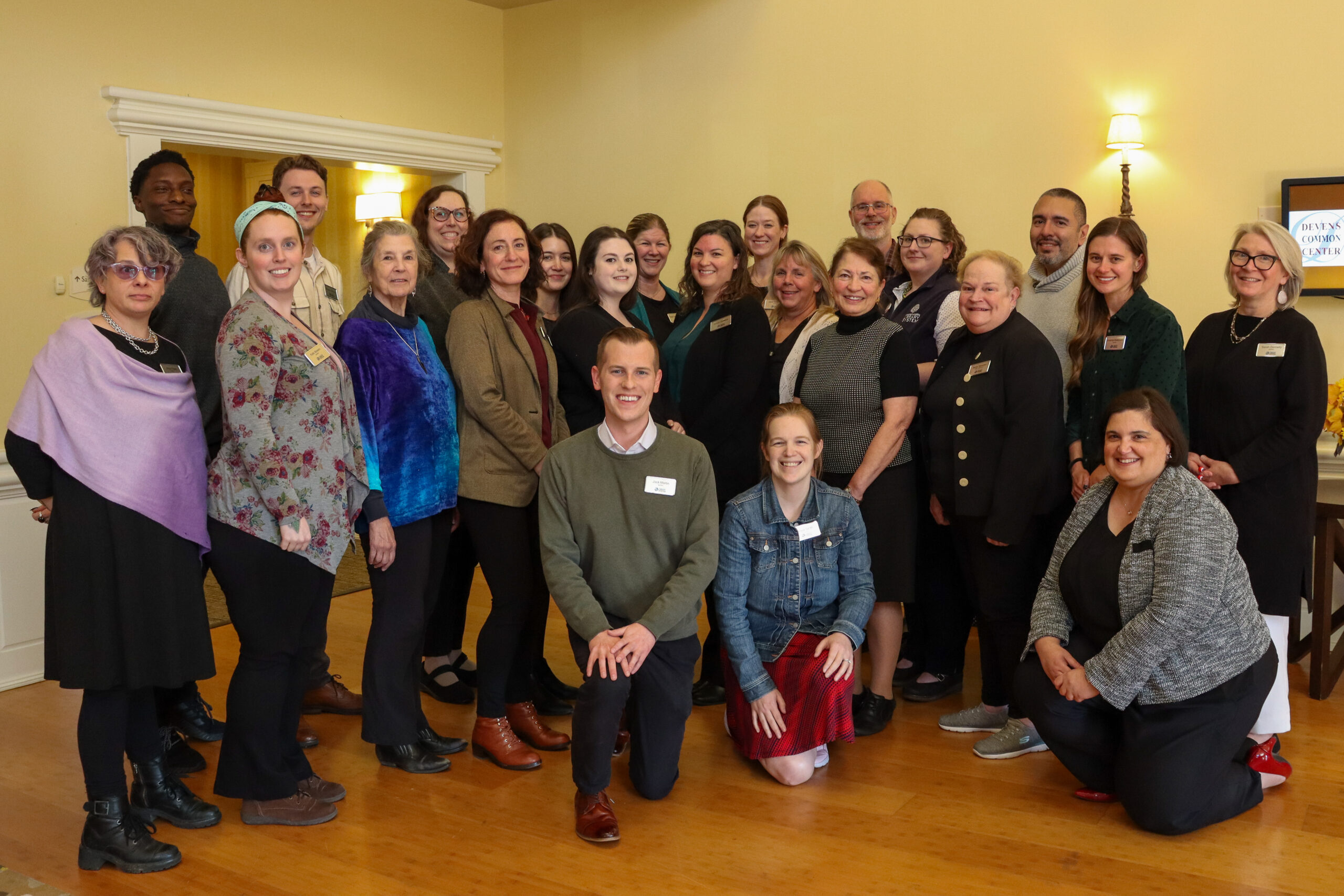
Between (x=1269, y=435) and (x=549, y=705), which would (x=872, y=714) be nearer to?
(x=549, y=705)

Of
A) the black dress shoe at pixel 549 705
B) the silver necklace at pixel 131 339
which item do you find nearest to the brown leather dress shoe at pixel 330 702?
the black dress shoe at pixel 549 705

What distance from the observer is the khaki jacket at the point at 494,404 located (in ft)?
10.4

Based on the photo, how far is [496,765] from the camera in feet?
10.6

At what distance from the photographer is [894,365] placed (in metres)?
3.41

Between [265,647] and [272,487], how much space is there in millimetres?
406

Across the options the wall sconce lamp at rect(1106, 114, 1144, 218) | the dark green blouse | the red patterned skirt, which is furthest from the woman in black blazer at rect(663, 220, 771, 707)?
the wall sconce lamp at rect(1106, 114, 1144, 218)

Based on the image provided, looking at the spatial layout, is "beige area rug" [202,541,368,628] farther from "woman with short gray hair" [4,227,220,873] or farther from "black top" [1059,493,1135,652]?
"black top" [1059,493,1135,652]

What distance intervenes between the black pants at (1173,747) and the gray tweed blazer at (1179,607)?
1.9 inches

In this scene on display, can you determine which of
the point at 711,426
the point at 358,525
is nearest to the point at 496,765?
the point at 358,525

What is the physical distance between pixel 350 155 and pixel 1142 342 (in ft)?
15.3

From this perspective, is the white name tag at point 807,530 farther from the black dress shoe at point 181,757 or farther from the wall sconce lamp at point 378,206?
the wall sconce lamp at point 378,206

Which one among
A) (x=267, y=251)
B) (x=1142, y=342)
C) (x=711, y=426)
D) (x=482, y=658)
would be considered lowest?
(x=482, y=658)

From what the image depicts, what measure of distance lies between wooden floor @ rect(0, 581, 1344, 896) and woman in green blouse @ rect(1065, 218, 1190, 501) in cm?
95

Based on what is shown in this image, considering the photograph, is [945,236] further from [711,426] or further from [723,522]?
[723,522]
